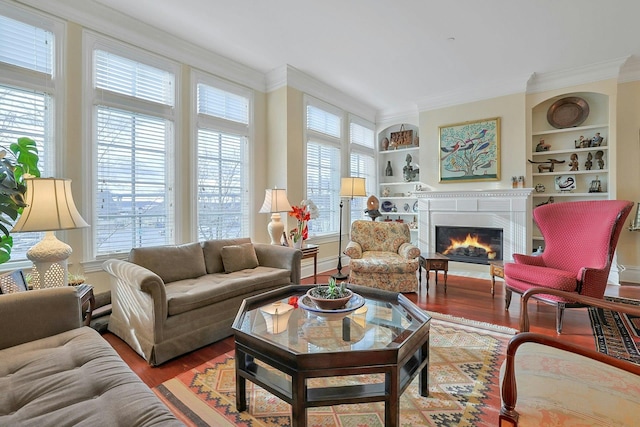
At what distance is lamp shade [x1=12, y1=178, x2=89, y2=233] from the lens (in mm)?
1914

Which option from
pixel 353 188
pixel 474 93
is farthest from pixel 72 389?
pixel 474 93

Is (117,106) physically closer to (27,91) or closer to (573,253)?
(27,91)

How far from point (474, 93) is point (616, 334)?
3.81 metres

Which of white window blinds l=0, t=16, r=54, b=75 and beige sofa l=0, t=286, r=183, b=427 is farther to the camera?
white window blinds l=0, t=16, r=54, b=75

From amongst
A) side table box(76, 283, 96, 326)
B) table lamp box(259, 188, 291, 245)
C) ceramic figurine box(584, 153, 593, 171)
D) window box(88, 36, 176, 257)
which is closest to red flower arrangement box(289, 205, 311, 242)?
table lamp box(259, 188, 291, 245)

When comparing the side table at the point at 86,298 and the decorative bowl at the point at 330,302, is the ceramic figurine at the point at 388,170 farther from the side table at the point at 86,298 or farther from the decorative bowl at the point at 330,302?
the side table at the point at 86,298

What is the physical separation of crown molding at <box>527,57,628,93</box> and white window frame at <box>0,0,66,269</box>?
226 inches

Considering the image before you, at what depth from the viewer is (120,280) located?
8.21 ft

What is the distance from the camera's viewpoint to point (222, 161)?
13.3ft

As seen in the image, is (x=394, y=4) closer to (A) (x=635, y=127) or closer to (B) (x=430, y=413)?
(B) (x=430, y=413)

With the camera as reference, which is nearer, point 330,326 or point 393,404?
point 393,404

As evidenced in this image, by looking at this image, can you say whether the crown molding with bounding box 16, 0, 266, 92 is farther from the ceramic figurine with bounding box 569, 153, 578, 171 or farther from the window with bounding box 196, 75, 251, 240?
the ceramic figurine with bounding box 569, 153, 578, 171

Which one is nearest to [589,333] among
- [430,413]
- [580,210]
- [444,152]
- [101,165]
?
[580,210]

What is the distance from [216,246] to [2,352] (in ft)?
6.31
